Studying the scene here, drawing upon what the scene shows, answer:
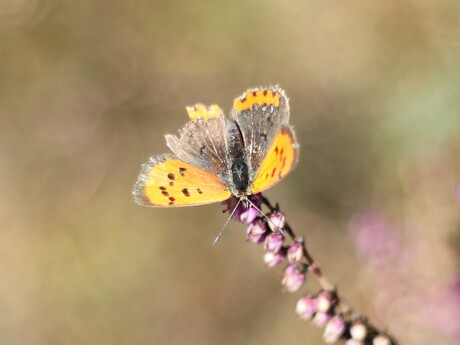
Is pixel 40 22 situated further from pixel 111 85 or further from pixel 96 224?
pixel 96 224

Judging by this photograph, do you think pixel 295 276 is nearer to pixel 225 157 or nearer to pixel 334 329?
pixel 334 329

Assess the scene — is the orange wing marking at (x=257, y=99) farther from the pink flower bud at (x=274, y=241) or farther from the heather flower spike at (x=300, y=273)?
the pink flower bud at (x=274, y=241)

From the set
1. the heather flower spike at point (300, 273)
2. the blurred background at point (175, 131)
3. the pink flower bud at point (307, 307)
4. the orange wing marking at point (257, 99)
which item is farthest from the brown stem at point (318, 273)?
the blurred background at point (175, 131)

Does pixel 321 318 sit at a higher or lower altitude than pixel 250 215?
lower

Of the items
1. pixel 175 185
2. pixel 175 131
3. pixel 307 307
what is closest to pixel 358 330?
pixel 307 307

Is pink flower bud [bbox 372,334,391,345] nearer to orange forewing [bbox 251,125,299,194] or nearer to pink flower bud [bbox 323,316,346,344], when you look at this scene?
pink flower bud [bbox 323,316,346,344]

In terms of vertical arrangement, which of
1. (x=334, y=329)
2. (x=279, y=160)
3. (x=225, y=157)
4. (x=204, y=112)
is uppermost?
(x=204, y=112)
